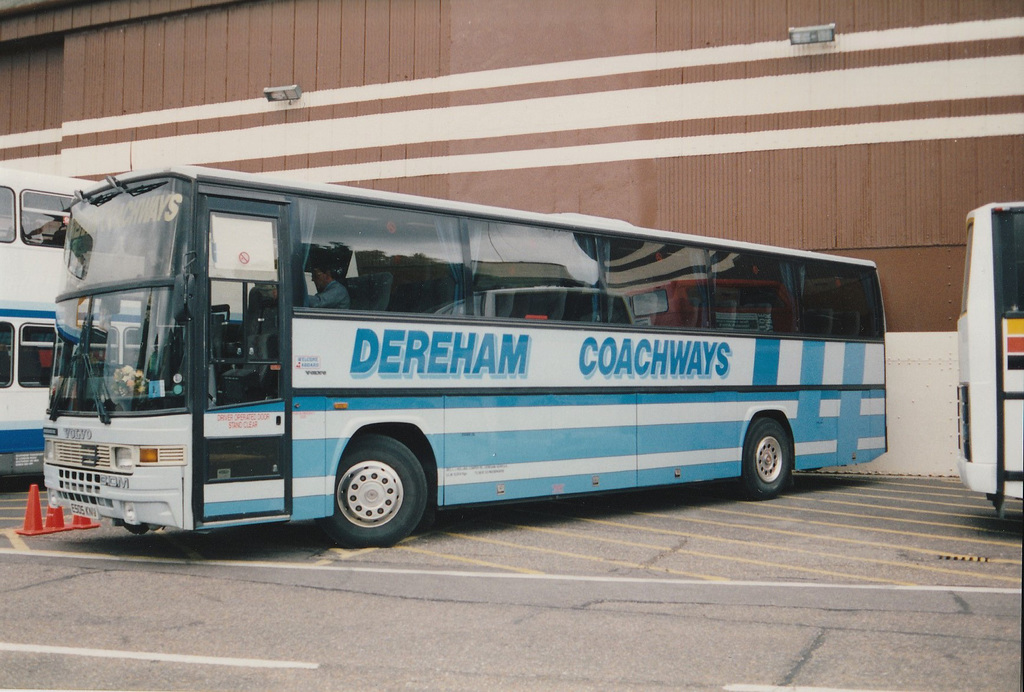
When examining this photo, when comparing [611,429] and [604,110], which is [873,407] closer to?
[611,429]

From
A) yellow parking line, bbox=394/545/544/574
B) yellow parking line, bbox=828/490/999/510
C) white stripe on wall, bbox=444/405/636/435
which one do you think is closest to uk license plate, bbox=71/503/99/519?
yellow parking line, bbox=394/545/544/574

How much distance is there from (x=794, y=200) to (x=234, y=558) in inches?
454

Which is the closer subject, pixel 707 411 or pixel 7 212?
pixel 707 411

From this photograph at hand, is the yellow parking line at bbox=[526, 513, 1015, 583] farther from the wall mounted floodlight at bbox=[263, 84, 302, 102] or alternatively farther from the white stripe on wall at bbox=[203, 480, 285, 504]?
the wall mounted floodlight at bbox=[263, 84, 302, 102]

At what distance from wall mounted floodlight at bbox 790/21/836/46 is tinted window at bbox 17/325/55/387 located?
482 inches

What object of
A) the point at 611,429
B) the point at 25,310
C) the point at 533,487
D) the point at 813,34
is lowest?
the point at 533,487

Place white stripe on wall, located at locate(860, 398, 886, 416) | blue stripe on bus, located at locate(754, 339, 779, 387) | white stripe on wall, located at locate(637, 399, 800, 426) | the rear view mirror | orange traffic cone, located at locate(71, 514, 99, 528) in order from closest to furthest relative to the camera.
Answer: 1. the rear view mirror
2. orange traffic cone, located at locate(71, 514, 99, 528)
3. white stripe on wall, located at locate(637, 399, 800, 426)
4. blue stripe on bus, located at locate(754, 339, 779, 387)
5. white stripe on wall, located at locate(860, 398, 886, 416)

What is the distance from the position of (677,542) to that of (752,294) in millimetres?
4235

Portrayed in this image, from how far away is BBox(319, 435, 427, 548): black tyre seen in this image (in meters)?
9.12

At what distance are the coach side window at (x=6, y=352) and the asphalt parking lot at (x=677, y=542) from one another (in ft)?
5.79

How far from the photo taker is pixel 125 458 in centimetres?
822

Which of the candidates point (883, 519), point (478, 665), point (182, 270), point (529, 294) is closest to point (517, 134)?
point (529, 294)

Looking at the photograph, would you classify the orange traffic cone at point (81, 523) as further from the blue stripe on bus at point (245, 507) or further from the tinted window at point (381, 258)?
the tinted window at point (381, 258)

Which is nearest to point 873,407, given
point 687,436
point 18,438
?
point 687,436
